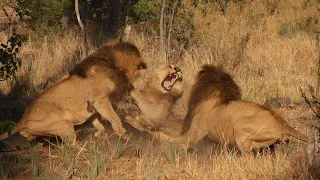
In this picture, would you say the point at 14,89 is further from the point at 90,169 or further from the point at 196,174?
the point at 196,174

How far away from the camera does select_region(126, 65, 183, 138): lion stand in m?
7.95

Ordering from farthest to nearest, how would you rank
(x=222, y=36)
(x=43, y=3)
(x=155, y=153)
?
(x=43, y=3), (x=222, y=36), (x=155, y=153)

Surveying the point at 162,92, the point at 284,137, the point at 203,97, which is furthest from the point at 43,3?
the point at 284,137

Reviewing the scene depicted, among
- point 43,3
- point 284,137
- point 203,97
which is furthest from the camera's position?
point 43,3

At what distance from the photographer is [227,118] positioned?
657 cm

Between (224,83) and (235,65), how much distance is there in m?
4.42

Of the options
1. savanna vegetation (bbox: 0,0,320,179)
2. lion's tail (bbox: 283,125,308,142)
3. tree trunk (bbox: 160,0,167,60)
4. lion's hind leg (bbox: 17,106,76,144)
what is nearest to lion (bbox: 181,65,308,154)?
lion's tail (bbox: 283,125,308,142)

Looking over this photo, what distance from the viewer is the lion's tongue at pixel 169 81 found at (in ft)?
26.2

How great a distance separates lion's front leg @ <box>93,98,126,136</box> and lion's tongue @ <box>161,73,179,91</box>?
3.28ft

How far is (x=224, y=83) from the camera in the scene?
6.93 metres

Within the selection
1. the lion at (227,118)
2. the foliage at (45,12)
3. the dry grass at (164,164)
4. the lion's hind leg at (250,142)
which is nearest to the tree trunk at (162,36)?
the foliage at (45,12)

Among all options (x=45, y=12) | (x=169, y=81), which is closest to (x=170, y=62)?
(x=169, y=81)

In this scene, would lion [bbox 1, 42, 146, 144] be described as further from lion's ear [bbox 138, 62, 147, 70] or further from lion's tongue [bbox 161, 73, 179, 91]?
lion's tongue [bbox 161, 73, 179, 91]

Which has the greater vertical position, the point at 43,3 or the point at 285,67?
the point at 43,3
